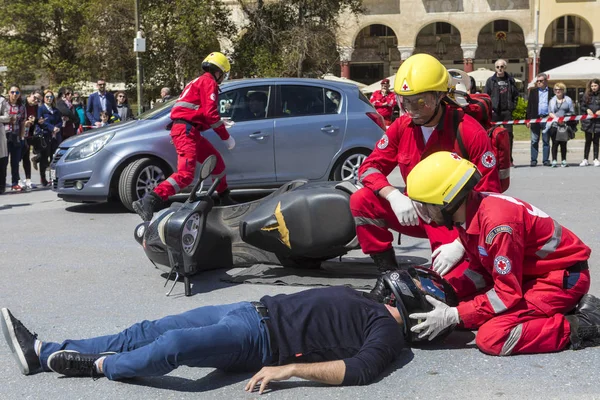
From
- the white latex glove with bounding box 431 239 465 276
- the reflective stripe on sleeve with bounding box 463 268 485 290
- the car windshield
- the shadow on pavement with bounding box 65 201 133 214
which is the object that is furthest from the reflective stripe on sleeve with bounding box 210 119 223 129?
the reflective stripe on sleeve with bounding box 463 268 485 290

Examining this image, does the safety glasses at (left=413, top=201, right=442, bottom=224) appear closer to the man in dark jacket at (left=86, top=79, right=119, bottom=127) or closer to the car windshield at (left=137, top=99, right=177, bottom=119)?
the car windshield at (left=137, top=99, right=177, bottom=119)

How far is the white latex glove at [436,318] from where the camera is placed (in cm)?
464

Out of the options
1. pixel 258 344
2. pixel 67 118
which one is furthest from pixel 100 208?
pixel 258 344

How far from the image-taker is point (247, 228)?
6.55 metres

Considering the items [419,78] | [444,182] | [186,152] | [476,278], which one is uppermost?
[419,78]

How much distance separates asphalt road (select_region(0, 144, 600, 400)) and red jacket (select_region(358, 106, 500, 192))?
105cm

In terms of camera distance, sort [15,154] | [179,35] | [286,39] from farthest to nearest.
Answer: [286,39] → [179,35] → [15,154]

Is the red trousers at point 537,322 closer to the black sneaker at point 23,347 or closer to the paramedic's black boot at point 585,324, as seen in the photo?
the paramedic's black boot at point 585,324

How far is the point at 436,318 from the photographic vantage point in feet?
15.3

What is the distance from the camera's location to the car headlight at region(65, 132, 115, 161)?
35.7ft

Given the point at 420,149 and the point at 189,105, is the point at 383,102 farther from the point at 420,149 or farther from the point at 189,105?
the point at 420,149

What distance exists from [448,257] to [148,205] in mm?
4008

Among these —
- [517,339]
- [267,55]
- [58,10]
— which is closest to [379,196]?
[517,339]

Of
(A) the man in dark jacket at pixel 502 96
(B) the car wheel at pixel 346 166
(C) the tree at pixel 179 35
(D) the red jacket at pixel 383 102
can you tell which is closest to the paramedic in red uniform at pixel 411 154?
(B) the car wheel at pixel 346 166
